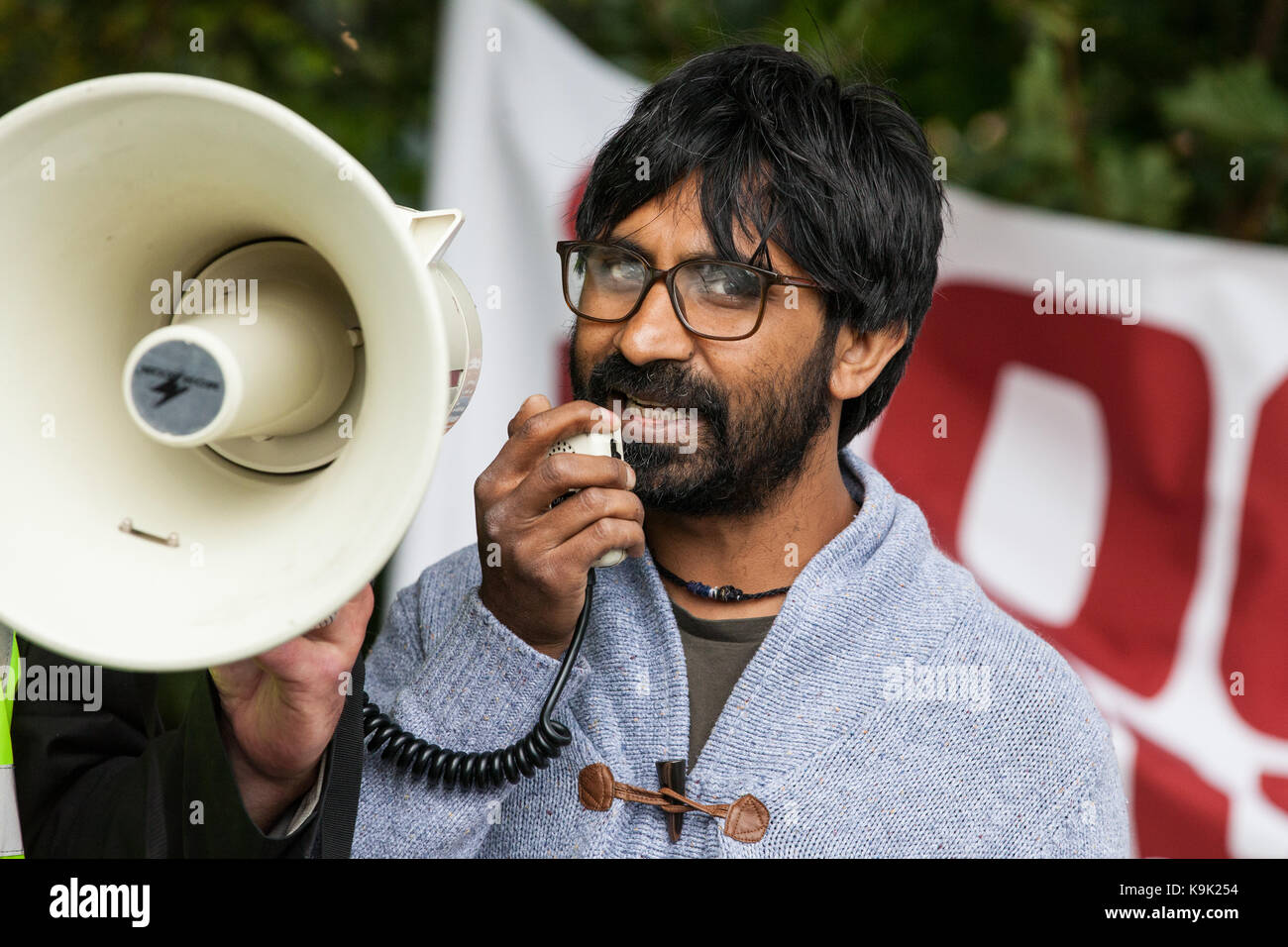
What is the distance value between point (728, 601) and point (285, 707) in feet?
2.24

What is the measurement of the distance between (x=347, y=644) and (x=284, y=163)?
528mm

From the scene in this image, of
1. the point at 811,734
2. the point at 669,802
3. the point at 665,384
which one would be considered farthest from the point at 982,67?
the point at 669,802

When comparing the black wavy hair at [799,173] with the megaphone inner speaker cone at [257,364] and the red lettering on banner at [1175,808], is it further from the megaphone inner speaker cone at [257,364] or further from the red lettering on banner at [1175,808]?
the red lettering on banner at [1175,808]

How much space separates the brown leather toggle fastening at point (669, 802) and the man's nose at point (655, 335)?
0.55 metres

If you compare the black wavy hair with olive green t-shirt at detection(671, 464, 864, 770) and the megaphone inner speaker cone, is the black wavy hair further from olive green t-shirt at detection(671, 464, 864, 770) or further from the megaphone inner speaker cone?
the megaphone inner speaker cone

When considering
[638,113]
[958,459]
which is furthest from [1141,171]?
[638,113]

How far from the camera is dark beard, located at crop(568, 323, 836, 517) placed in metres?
1.76

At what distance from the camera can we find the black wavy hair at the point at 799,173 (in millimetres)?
1837

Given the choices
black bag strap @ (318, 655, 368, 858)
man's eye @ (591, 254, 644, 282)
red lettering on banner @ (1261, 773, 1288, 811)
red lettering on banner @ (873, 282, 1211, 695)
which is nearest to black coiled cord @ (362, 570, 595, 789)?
black bag strap @ (318, 655, 368, 858)

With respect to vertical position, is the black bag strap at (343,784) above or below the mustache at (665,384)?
below

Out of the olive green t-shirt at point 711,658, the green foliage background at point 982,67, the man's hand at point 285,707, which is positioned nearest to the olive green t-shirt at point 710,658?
the olive green t-shirt at point 711,658
